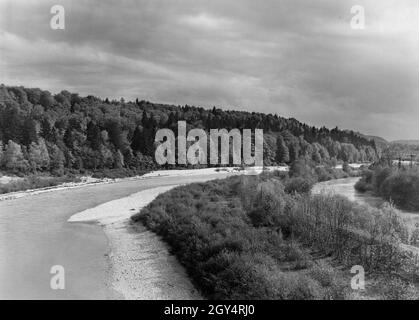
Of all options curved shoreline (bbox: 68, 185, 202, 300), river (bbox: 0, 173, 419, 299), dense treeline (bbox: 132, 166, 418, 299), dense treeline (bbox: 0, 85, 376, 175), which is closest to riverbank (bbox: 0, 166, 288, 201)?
dense treeline (bbox: 0, 85, 376, 175)

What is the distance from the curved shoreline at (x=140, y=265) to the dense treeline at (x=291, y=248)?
58 cm

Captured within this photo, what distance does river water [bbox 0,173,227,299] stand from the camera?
15717mm

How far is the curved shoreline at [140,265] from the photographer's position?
52.0 ft

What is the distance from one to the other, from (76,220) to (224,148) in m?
67.2

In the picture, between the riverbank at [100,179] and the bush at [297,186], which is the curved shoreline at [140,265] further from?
the bush at [297,186]

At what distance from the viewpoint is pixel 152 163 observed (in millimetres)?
81625

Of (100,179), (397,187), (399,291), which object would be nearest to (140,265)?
(399,291)

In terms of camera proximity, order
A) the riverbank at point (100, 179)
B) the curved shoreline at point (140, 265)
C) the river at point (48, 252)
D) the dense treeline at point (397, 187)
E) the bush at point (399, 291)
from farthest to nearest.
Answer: the riverbank at point (100, 179) → the dense treeline at point (397, 187) → the curved shoreline at point (140, 265) → the river at point (48, 252) → the bush at point (399, 291)

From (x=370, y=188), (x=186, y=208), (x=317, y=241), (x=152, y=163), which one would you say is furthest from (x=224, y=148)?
(x=317, y=241)

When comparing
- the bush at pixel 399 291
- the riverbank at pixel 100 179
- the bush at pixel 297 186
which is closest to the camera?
the bush at pixel 399 291

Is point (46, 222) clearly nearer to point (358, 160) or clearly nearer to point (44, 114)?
point (44, 114)

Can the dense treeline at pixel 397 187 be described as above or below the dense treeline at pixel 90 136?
below

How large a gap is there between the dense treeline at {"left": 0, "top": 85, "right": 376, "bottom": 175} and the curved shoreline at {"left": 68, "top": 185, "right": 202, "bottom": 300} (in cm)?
3512

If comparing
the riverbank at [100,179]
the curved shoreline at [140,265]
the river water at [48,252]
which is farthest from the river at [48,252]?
the riverbank at [100,179]
